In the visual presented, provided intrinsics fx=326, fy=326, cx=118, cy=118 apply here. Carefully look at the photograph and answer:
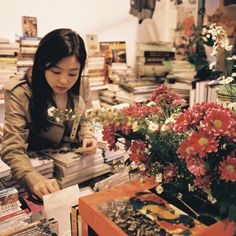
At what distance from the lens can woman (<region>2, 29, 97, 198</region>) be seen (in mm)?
1304

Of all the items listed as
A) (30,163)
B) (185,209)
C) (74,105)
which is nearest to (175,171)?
(185,209)

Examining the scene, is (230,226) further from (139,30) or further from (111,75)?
(139,30)

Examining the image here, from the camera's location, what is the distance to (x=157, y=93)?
35.0 inches

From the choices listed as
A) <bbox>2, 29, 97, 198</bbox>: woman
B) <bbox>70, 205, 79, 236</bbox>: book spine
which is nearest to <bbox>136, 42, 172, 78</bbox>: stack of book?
<bbox>2, 29, 97, 198</bbox>: woman

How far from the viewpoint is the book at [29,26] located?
2.41 meters

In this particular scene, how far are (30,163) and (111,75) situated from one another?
5.51ft

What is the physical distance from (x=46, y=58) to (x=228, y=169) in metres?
0.97

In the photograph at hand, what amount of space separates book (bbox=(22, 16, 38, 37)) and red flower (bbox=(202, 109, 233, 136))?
2.10 metres

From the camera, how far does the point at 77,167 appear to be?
1.33 m

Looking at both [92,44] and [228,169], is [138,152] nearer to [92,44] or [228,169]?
[228,169]

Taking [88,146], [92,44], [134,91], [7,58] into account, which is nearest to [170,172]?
[88,146]

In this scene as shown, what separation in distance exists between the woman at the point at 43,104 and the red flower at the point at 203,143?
0.68m

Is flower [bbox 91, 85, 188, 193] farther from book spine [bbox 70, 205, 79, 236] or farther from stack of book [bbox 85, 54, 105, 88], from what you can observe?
stack of book [bbox 85, 54, 105, 88]

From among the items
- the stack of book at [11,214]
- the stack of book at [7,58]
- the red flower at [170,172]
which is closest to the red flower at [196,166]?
the red flower at [170,172]
